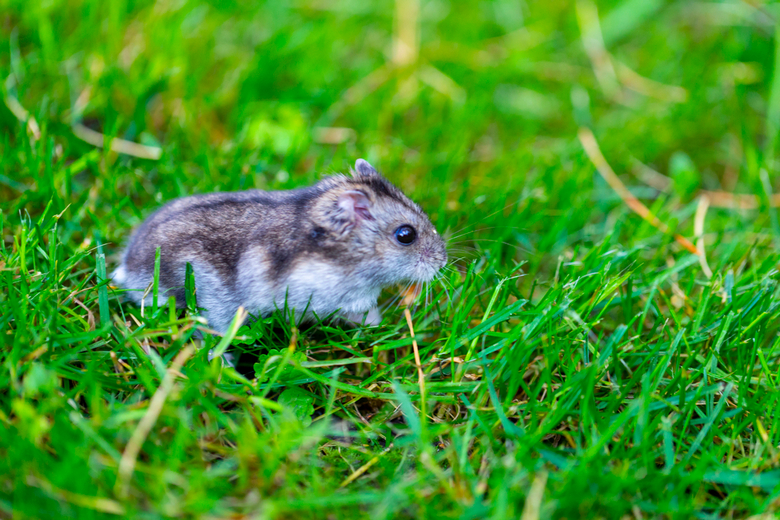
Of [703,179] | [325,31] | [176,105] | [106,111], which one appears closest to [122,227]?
[106,111]

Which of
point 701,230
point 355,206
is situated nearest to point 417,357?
point 355,206

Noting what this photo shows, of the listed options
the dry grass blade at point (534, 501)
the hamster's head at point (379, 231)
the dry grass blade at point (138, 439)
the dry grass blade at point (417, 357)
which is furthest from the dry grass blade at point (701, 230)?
the dry grass blade at point (138, 439)

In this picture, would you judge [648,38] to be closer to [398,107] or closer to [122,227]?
[398,107]

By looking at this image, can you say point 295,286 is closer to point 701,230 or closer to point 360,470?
point 360,470

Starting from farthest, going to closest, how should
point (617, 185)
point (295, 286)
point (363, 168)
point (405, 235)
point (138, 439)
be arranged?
point (617, 185)
point (363, 168)
point (405, 235)
point (295, 286)
point (138, 439)

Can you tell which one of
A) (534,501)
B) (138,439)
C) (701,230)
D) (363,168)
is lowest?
(534,501)

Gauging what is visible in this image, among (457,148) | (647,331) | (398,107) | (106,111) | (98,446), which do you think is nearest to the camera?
(98,446)

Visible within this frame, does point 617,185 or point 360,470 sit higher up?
point 617,185
